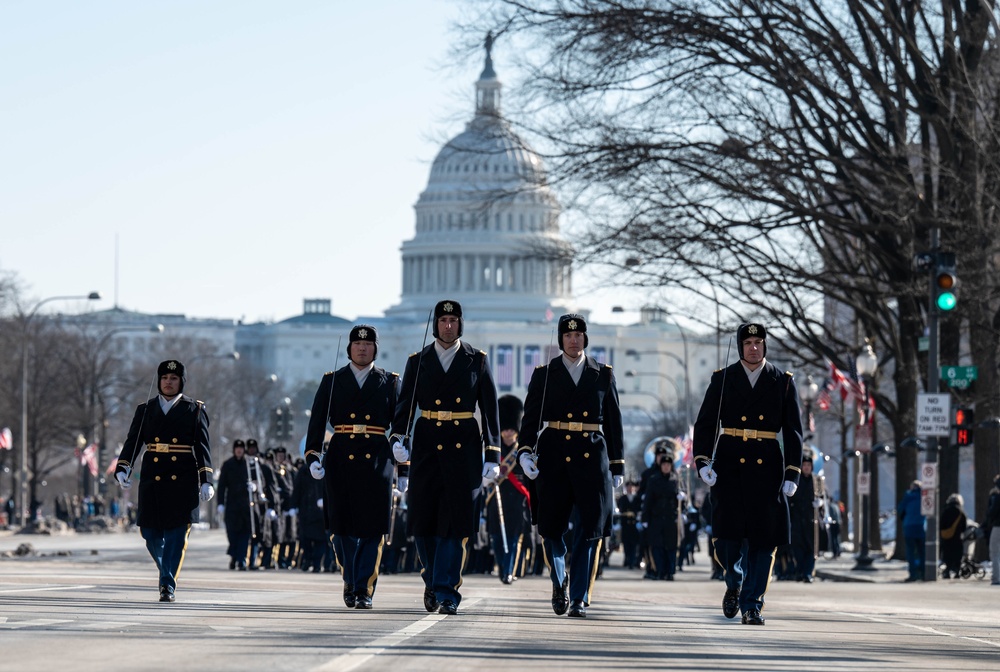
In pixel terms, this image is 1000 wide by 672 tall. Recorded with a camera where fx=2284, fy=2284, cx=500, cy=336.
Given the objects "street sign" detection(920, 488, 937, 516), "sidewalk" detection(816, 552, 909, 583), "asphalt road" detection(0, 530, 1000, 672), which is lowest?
"sidewalk" detection(816, 552, 909, 583)

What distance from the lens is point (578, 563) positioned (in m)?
15.9

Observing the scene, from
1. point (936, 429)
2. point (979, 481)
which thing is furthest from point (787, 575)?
point (979, 481)

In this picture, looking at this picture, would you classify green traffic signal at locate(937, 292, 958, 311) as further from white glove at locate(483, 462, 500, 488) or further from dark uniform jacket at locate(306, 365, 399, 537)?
white glove at locate(483, 462, 500, 488)

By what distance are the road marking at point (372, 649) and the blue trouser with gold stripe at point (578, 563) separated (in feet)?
4.06

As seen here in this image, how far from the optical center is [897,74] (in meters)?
34.0

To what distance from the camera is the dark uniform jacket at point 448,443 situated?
1552 centimetres

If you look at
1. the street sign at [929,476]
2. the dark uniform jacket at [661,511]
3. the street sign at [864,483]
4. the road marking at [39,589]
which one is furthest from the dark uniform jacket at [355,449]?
the street sign at [864,483]

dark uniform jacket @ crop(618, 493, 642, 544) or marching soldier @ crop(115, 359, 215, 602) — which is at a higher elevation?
marching soldier @ crop(115, 359, 215, 602)

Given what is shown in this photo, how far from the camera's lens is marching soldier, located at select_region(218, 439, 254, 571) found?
103 ft

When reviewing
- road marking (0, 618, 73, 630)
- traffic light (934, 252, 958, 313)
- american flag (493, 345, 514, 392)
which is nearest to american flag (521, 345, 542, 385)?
american flag (493, 345, 514, 392)

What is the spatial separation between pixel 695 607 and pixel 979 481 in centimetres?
1851

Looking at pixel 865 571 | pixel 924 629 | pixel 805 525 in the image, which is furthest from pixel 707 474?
pixel 865 571

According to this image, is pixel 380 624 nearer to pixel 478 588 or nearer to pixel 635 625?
pixel 635 625

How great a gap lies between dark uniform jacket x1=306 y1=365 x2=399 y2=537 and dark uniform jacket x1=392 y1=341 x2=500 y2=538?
15.8 inches
